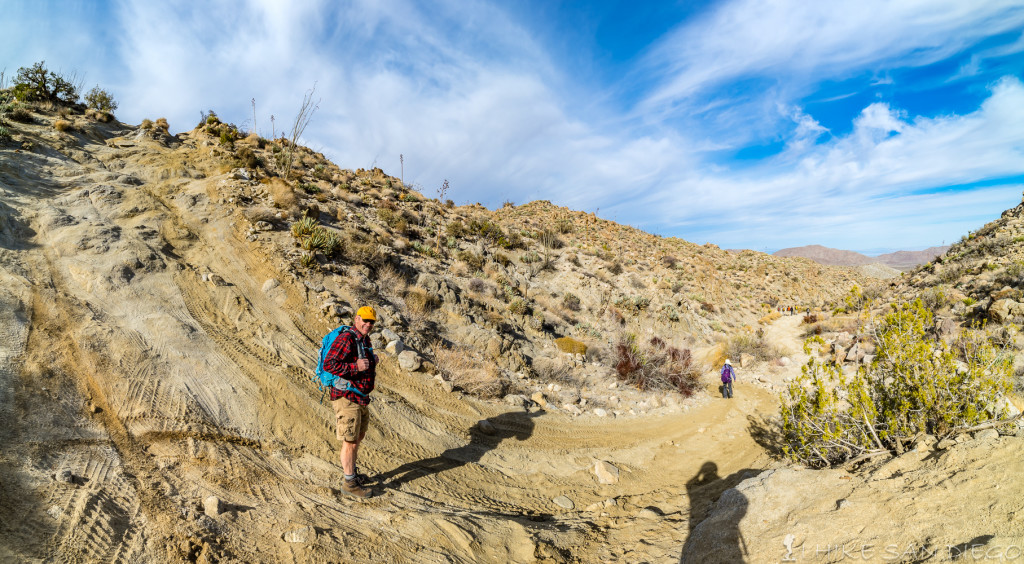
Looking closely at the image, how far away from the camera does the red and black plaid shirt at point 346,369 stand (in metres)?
4.49

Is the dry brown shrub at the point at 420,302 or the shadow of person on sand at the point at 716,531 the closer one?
the shadow of person on sand at the point at 716,531

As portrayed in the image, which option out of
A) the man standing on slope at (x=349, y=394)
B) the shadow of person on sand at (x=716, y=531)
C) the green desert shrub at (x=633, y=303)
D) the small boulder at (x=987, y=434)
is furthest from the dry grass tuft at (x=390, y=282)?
the green desert shrub at (x=633, y=303)

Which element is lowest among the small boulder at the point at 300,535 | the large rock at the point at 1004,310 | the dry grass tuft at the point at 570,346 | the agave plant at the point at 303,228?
the small boulder at the point at 300,535

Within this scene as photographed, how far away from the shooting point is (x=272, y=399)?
5.73 meters

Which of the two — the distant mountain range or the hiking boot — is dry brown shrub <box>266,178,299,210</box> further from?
the distant mountain range

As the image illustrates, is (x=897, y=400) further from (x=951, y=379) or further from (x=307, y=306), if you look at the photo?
(x=307, y=306)

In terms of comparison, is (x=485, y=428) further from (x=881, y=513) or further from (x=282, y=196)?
(x=282, y=196)

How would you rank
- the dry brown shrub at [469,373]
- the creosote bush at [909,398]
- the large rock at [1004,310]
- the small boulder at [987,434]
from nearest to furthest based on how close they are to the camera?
the small boulder at [987,434]
the creosote bush at [909,398]
the dry brown shrub at [469,373]
the large rock at [1004,310]

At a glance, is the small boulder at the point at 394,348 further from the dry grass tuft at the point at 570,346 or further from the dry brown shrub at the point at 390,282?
the dry grass tuft at the point at 570,346

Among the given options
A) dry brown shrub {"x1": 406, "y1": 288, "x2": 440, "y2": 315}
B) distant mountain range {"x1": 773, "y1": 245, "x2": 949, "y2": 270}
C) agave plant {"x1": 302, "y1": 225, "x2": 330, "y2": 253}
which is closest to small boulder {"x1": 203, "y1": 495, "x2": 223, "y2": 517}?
dry brown shrub {"x1": 406, "y1": 288, "x2": 440, "y2": 315}

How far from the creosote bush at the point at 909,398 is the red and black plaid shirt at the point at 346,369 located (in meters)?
5.28

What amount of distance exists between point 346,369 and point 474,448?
3.06 metres

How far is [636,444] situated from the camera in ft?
26.3

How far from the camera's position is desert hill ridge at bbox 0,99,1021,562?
359 cm
